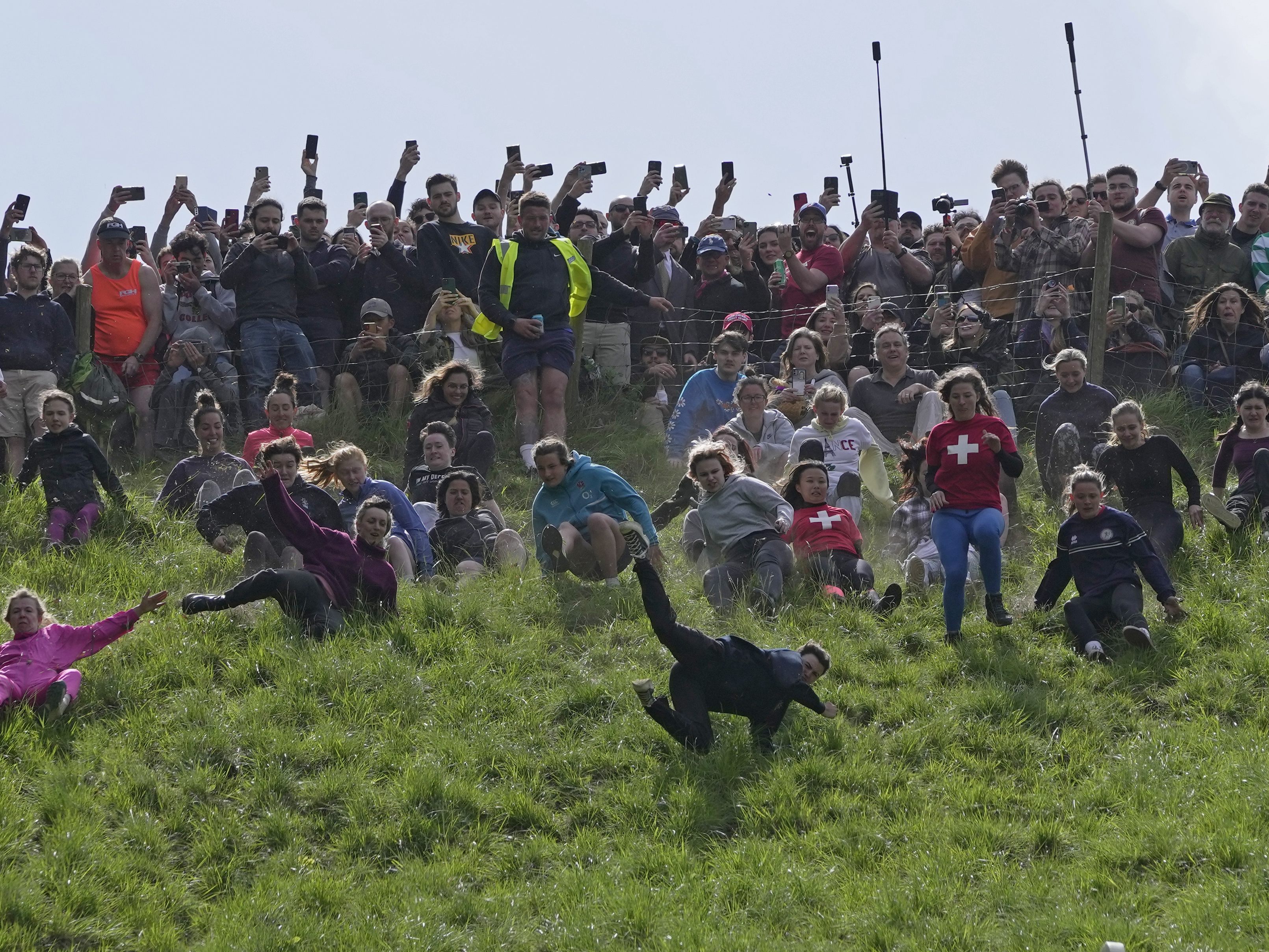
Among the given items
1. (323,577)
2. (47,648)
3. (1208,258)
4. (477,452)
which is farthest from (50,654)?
(1208,258)

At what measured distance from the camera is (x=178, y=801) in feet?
28.7

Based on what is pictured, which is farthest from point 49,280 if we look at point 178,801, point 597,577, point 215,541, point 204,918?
point 204,918

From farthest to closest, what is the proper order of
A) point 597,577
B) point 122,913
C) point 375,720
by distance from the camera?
1. point 597,577
2. point 375,720
3. point 122,913

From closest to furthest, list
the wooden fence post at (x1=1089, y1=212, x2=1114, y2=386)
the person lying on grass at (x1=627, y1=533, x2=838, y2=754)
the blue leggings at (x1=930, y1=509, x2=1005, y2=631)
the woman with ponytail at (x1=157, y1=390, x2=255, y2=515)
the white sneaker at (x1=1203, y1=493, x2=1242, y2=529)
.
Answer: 1. the person lying on grass at (x1=627, y1=533, x2=838, y2=754)
2. the blue leggings at (x1=930, y1=509, x2=1005, y2=631)
3. the white sneaker at (x1=1203, y1=493, x2=1242, y2=529)
4. the woman with ponytail at (x1=157, y1=390, x2=255, y2=515)
5. the wooden fence post at (x1=1089, y1=212, x2=1114, y2=386)

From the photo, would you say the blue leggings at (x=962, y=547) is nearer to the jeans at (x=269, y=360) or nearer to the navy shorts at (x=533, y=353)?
the navy shorts at (x=533, y=353)

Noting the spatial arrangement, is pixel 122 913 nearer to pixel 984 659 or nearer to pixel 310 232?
pixel 984 659

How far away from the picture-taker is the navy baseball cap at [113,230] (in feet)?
49.1

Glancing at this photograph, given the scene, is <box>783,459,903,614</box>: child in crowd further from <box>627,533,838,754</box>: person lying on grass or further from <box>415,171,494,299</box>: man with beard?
<box>415,171,494,299</box>: man with beard

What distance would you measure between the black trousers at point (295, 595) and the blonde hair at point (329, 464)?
1848 millimetres

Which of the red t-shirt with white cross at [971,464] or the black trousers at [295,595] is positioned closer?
the black trousers at [295,595]

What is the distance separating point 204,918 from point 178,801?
957 mm

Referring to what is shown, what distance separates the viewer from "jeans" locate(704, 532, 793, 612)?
11.0 m

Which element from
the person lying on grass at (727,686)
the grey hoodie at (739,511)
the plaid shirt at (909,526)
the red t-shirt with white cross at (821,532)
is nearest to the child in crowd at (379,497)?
the grey hoodie at (739,511)

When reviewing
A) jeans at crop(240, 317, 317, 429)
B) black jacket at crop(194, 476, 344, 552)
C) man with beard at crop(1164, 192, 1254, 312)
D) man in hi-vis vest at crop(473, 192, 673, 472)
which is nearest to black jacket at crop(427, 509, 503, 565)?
black jacket at crop(194, 476, 344, 552)
